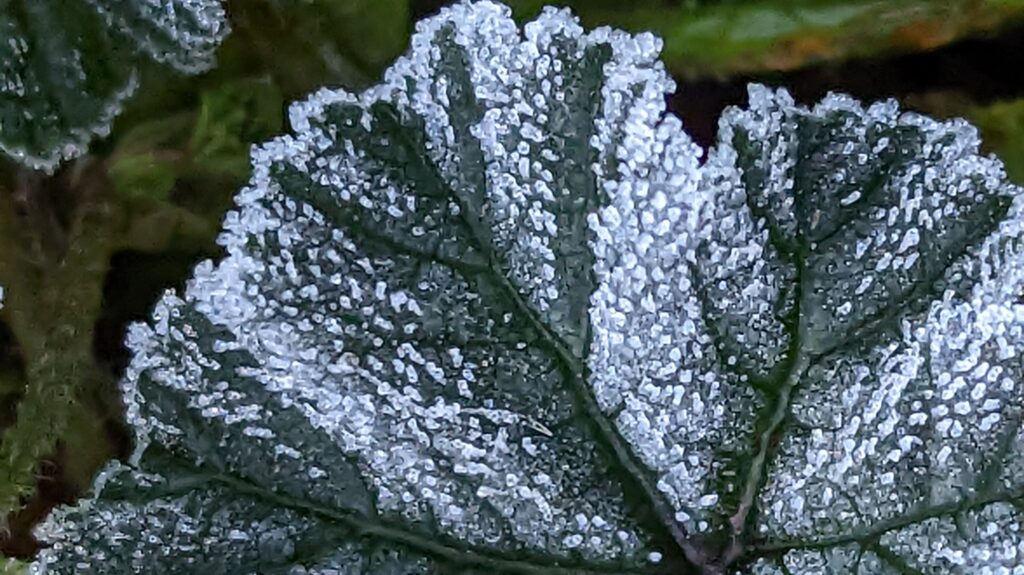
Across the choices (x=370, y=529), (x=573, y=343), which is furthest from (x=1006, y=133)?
(x=370, y=529)

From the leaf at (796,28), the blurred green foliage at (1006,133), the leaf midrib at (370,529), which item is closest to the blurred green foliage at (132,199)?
Answer: the leaf at (796,28)

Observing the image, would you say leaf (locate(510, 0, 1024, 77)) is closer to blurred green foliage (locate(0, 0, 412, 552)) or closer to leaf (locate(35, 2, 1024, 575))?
blurred green foliage (locate(0, 0, 412, 552))

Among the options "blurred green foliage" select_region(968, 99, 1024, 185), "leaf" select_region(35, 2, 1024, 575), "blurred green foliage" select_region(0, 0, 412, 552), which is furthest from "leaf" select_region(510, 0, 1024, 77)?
"leaf" select_region(35, 2, 1024, 575)

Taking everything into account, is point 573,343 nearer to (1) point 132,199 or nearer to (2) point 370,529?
(2) point 370,529

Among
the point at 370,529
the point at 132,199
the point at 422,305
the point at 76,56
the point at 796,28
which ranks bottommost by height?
the point at 370,529

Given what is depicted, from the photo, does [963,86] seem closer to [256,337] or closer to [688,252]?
[688,252]

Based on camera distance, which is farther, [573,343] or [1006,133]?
[1006,133]

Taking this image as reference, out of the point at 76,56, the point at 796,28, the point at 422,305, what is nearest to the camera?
the point at 422,305
